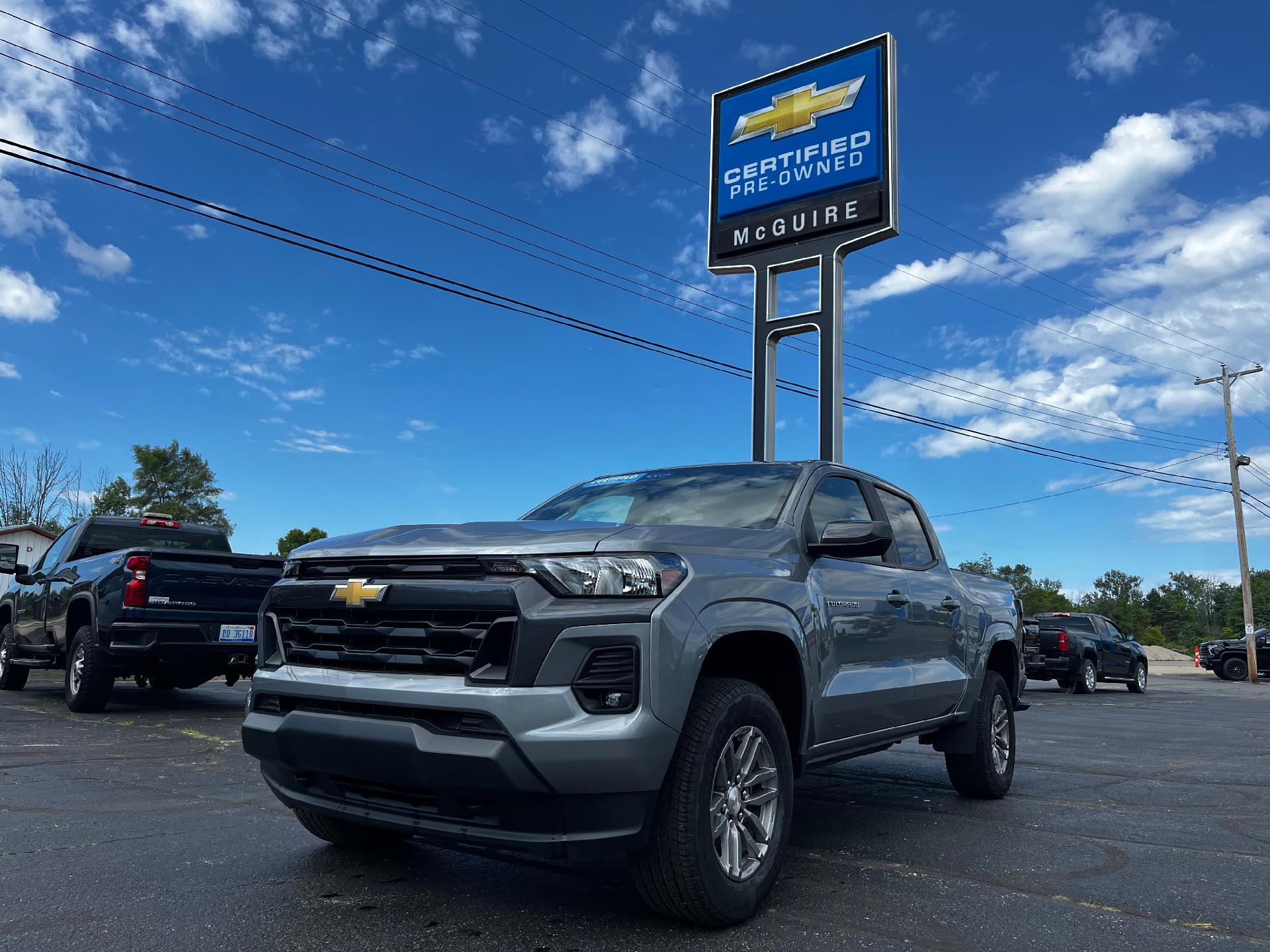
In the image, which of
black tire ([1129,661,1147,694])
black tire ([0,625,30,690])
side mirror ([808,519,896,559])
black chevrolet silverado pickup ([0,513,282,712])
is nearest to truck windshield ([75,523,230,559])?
black chevrolet silverado pickup ([0,513,282,712])

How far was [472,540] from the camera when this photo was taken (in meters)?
3.42

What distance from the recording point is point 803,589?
415 centimetres

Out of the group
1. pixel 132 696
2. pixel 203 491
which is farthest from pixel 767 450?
pixel 203 491

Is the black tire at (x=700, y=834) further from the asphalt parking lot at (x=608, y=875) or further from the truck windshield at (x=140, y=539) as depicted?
the truck windshield at (x=140, y=539)

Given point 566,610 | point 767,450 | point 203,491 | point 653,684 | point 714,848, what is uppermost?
point 203,491

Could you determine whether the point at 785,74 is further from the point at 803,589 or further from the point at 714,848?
the point at 714,848

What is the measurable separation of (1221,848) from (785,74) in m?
15.7

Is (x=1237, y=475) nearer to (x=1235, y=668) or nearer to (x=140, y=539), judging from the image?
(x=1235, y=668)

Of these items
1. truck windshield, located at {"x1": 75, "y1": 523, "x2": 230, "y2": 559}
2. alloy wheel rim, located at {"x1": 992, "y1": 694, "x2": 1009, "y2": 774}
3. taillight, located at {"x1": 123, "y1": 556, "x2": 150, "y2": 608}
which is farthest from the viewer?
truck windshield, located at {"x1": 75, "y1": 523, "x2": 230, "y2": 559}

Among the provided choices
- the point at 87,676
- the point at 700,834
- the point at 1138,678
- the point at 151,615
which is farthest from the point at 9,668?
the point at 1138,678

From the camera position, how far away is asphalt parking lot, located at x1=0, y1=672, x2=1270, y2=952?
3.33m

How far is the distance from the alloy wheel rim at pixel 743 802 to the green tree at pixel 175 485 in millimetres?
62068

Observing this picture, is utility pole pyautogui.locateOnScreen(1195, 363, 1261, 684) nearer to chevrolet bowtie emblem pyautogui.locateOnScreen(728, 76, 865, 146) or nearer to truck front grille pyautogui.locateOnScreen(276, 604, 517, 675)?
chevrolet bowtie emblem pyautogui.locateOnScreen(728, 76, 865, 146)

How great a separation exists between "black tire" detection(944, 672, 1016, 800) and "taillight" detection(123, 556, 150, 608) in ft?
23.2
